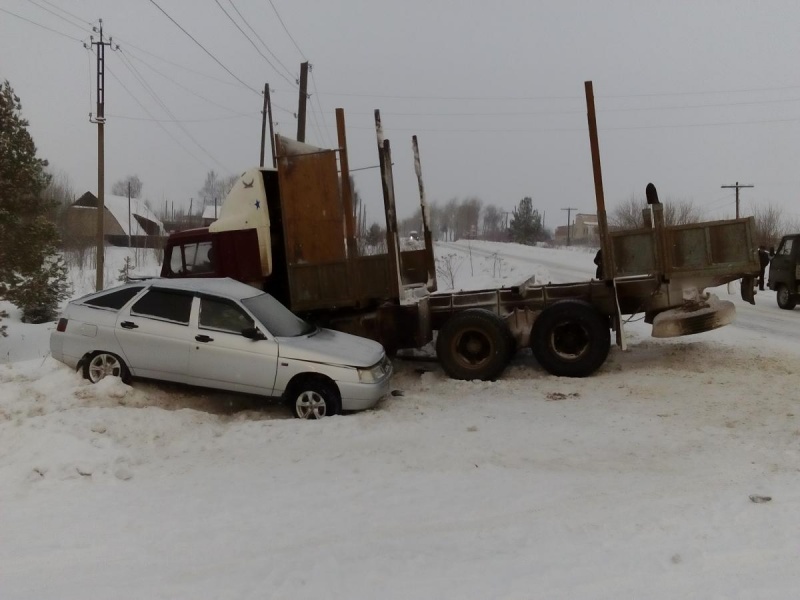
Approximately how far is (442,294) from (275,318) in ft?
9.74

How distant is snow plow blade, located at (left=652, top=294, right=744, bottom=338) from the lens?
797 cm

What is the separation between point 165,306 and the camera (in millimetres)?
7363

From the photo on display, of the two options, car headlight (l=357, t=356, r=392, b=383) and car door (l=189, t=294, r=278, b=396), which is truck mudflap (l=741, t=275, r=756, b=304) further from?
car door (l=189, t=294, r=278, b=396)

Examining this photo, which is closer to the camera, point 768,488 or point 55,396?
point 768,488

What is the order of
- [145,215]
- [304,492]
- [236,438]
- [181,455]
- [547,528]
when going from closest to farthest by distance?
[547,528] → [304,492] → [181,455] → [236,438] → [145,215]

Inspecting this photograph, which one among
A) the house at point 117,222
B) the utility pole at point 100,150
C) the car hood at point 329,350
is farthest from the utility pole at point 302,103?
the house at point 117,222

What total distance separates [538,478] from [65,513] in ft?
11.4

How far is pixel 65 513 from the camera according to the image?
4.22 meters

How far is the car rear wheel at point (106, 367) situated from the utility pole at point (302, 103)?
1537 centimetres

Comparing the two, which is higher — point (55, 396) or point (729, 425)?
point (55, 396)

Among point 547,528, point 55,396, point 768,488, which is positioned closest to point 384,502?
point 547,528

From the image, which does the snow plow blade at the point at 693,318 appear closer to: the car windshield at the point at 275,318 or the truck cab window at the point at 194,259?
the car windshield at the point at 275,318

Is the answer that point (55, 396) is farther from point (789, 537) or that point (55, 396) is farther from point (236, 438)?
point (789, 537)

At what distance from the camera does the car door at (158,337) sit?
23.2ft
